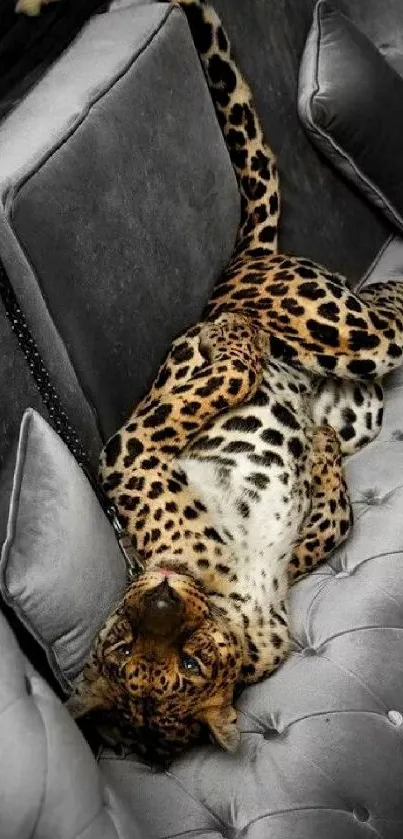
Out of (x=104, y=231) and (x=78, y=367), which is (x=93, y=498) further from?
(x=104, y=231)

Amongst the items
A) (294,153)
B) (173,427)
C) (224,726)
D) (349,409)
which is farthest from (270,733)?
(294,153)

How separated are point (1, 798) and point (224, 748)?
43 cm

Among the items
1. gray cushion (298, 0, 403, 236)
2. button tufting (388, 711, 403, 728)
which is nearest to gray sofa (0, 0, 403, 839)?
button tufting (388, 711, 403, 728)

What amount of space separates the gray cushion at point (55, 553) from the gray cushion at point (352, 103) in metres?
1.14

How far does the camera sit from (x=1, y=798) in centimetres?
127

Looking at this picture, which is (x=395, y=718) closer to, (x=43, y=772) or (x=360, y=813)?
(x=360, y=813)

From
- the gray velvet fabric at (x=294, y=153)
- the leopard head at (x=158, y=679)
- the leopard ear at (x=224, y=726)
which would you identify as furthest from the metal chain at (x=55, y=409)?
the gray velvet fabric at (x=294, y=153)

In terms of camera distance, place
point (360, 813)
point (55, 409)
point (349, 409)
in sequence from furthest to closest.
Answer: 1. point (349, 409)
2. point (55, 409)
3. point (360, 813)

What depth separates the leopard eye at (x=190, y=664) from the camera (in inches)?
64.1

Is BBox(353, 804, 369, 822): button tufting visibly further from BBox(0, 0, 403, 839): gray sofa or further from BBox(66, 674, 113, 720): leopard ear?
BBox(66, 674, 113, 720): leopard ear

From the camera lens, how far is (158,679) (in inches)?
63.0

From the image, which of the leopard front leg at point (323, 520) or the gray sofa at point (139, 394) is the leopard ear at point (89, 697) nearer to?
the gray sofa at point (139, 394)

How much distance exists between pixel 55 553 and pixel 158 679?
241mm

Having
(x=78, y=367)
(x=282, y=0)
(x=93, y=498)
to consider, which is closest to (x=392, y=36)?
(x=282, y=0)
